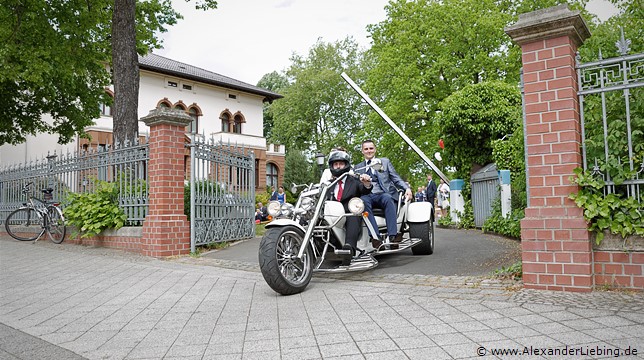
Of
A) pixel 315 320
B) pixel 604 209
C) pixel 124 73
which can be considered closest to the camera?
pixel 315 320

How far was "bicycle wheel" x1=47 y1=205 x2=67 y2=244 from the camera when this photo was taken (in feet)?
35.0

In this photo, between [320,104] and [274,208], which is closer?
[274,208]

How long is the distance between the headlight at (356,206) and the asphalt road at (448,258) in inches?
41.6

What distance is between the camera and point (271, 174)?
42.4 metres

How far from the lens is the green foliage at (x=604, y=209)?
4285 mm

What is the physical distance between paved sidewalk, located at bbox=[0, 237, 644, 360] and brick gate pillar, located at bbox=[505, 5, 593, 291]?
28 cm

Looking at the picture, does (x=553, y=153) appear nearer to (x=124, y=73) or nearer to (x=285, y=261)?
(x=285, y=261)

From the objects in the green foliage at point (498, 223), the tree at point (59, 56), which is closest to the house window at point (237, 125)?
the tree at point (59, 56)

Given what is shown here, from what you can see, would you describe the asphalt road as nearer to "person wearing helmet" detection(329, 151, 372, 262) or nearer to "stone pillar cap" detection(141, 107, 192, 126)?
"person wearing helmet" detection(329, 151, 372, 262)

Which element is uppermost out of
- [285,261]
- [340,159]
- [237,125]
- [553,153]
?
[237,125]

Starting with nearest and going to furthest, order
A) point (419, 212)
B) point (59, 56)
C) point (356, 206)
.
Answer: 1. point (356, 206)
2. point (419, 212)
3. point (59, 56)

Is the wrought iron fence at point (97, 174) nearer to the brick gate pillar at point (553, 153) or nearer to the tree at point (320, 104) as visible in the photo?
the brick gate pillar at point (553, 153)

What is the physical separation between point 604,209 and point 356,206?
2.49 m

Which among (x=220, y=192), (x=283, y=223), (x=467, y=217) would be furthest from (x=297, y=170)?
(x=283, y=223)
